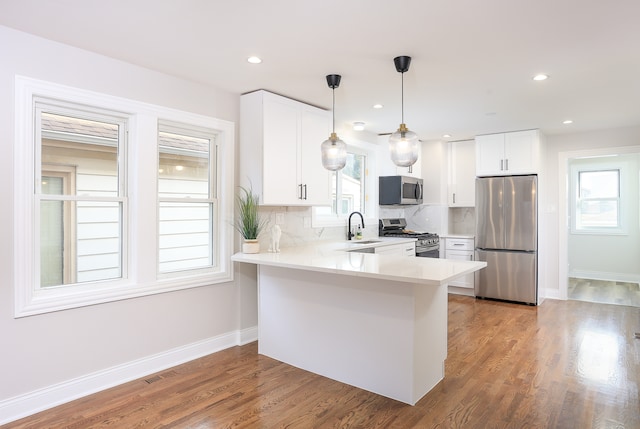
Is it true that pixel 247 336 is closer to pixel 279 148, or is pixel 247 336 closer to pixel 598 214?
pixel 279 148

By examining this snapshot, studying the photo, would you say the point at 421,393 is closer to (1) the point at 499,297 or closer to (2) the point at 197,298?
(2) the point at 197,298

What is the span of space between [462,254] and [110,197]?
15.7 ft

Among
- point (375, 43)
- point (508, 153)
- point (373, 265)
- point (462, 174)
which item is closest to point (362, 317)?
point (373, 265)

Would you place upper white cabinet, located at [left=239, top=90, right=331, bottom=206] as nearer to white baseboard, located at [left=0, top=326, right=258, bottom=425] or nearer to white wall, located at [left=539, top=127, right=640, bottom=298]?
white baseboard, located at [left=0, top=326, right=258, bottom=425]

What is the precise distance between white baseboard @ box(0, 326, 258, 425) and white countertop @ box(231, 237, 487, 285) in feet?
2.77

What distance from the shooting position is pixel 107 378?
9.32 feet

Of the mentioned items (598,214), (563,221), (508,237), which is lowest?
(508,237)

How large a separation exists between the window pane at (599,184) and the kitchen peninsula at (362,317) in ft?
18.9

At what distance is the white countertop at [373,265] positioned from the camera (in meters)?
2.31

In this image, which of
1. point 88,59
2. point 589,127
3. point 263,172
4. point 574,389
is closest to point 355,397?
point 574,389

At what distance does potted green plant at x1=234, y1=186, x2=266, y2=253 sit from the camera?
3.52 metres

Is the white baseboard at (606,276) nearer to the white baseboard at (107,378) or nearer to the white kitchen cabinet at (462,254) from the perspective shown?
the white kitchen cabinet at (462,254)

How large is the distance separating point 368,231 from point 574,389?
312 cm

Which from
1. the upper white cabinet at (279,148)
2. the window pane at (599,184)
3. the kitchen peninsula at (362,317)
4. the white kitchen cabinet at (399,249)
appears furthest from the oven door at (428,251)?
the window pane at (599,184)
